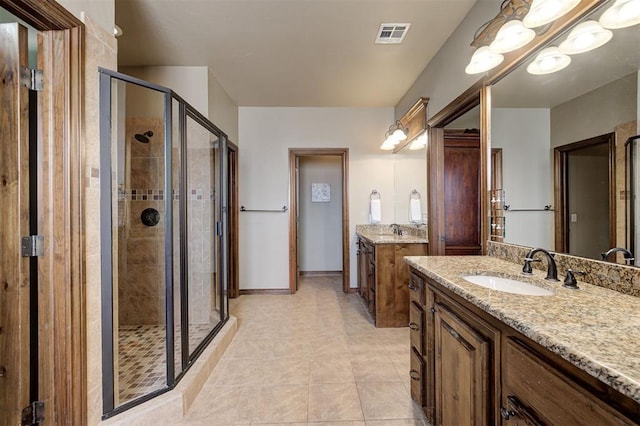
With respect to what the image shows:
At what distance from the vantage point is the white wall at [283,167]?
Answer: 3922 mm

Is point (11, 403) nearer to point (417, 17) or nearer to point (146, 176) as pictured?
point (146, 176)

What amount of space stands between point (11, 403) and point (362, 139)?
151 inches

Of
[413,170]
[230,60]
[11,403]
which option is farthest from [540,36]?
[11,403]

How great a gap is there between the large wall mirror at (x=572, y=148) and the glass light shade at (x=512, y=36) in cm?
12

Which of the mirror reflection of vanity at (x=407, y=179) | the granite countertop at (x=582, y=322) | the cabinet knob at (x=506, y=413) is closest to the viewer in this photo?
the granite countertop at (x=582, y=322)

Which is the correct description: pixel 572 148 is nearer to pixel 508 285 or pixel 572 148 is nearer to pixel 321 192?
pixel 508 285

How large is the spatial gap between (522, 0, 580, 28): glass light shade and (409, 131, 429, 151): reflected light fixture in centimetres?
149

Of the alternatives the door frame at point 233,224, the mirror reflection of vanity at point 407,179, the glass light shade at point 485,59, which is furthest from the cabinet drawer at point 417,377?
the door frame at point 233,224

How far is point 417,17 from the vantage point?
2.05 m

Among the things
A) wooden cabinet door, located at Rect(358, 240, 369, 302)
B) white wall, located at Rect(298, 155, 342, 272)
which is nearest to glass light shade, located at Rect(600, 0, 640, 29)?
wooden cabinet door, located at Rect(358, 240, 369, 302)

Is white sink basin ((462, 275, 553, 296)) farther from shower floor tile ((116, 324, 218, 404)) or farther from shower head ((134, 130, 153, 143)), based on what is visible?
shower head ((134, 130, 153, 143))

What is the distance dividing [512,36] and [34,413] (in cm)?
283

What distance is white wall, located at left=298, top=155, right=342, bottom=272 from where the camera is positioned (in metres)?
5.12

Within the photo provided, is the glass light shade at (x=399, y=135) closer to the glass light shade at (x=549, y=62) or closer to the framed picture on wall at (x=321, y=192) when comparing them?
the glass light shade at (x=549, y=62)
